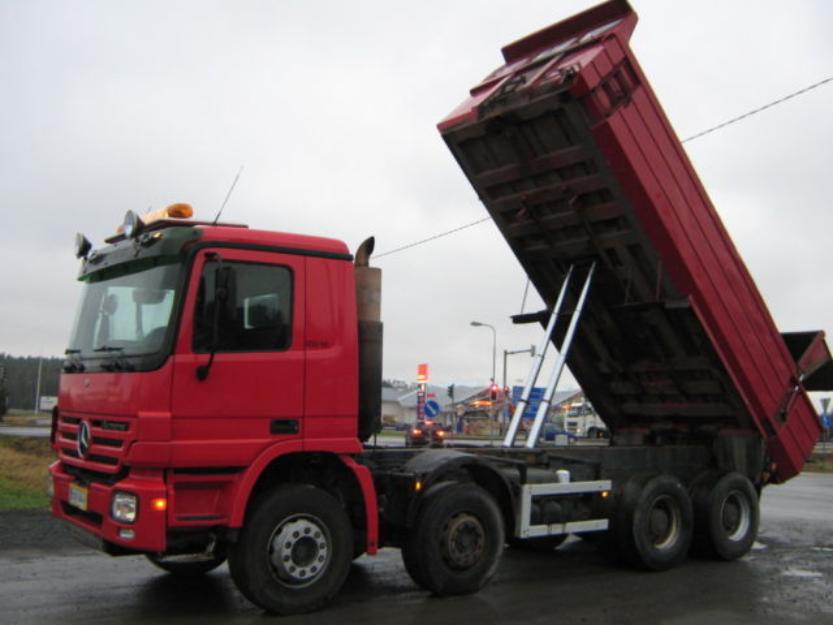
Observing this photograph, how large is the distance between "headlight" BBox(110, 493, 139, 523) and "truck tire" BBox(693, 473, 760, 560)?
18.7 feet

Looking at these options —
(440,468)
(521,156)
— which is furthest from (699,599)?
(521,156)

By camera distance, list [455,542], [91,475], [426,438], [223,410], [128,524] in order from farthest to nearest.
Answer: [426,438] < [455,542] < [91,475] < [223,410] < [128,524]

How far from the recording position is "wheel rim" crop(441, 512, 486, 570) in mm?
6570

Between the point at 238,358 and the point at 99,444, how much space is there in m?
1.14

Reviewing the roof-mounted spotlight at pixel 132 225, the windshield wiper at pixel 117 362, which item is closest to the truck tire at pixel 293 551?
the windshield wiper at pixel 117 362

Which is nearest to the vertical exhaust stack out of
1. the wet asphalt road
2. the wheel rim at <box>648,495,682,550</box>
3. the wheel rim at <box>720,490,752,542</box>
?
the wet asphalt road

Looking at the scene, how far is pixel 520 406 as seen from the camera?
28.9ft

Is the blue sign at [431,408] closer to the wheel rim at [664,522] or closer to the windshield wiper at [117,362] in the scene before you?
the wheel rim at [664,522]

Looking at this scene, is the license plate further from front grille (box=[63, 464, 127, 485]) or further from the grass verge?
the grass verge

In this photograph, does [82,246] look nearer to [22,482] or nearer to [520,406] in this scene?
[520,406]

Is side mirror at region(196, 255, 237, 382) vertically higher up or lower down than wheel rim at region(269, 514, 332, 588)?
higher up

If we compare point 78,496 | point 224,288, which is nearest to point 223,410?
point 224,288

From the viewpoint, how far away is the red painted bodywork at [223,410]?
5.52 metres

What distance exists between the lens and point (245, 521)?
5789 mm
